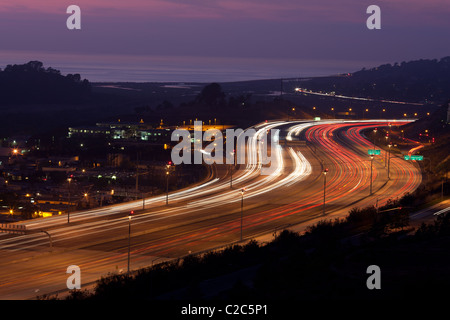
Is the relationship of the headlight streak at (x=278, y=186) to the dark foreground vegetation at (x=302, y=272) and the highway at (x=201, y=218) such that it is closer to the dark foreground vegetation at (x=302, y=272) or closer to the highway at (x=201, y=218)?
the highway at (x=201, y=218)

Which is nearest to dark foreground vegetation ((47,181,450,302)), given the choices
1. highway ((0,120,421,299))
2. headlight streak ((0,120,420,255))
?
highway ((0,120,421,299))

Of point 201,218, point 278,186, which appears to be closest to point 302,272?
point 201,218

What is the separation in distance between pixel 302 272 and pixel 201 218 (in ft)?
59.0

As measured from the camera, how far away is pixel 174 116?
116m

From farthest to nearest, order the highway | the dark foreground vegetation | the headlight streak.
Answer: the headlight streak
the highway
the dark foreground vegetation

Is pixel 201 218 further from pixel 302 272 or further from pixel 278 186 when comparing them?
pixel 302 272

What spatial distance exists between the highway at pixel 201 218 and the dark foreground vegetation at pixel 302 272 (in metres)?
3.02

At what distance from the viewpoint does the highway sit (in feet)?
89.2

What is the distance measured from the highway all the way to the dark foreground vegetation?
9.90 ft

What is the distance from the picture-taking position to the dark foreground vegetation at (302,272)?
1867cm

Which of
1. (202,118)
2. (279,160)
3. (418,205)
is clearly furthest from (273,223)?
(202,118)

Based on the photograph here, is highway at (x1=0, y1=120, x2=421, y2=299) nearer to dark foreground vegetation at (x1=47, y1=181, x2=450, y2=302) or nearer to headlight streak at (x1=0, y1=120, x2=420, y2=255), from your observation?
headlight streak at (x1=0, y1=120, x2=420, y2=255)

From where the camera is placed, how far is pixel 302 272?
20938mm

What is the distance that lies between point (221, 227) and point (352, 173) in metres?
25.0
